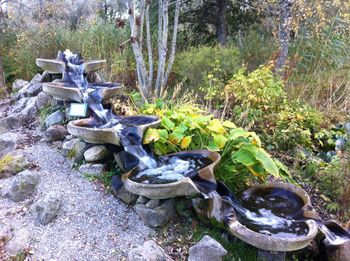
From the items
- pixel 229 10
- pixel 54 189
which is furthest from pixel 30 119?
pixel 229 10

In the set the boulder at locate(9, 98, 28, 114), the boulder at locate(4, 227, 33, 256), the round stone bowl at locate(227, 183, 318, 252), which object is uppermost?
the round stone bowl at locate(227, 183, 318, 252)

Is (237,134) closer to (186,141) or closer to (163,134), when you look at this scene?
(186,141)

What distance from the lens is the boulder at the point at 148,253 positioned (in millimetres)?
2117

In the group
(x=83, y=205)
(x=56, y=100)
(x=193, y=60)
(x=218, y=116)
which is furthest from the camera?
(x=193, y=60)

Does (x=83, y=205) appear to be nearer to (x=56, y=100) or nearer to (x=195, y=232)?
(x=195, y=232)

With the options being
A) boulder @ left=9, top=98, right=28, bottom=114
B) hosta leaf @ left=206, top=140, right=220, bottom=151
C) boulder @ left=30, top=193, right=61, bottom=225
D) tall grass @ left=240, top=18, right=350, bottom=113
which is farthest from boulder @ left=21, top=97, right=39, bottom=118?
tall grass @ left=240, top=18, right=350, bottom=113

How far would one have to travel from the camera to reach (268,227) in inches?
90.5

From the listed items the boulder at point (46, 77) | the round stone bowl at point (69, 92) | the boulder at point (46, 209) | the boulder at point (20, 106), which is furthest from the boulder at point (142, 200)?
the boulder at point (46, 77)

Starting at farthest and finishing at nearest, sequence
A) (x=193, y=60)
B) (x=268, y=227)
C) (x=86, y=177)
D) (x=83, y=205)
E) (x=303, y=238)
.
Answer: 1. (x=193, y=60)
2. (x=86, y=177)
3. (x=83, y=205)
4. (x=268, y=227)
5. (x=303, y=238)

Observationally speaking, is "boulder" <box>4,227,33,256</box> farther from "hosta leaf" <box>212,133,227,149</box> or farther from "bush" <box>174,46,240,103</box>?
"bush" <box>174,46,240,103</box>

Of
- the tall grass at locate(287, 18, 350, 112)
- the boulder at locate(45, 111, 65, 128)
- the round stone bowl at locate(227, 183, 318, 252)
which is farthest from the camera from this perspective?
the tall grass at locate(287, 18, 350, 112)

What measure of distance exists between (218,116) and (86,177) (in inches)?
90.5

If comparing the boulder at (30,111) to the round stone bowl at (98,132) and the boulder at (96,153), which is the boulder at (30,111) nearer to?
the round stone bowl at (98,132)

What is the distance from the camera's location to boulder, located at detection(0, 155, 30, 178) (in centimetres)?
294
